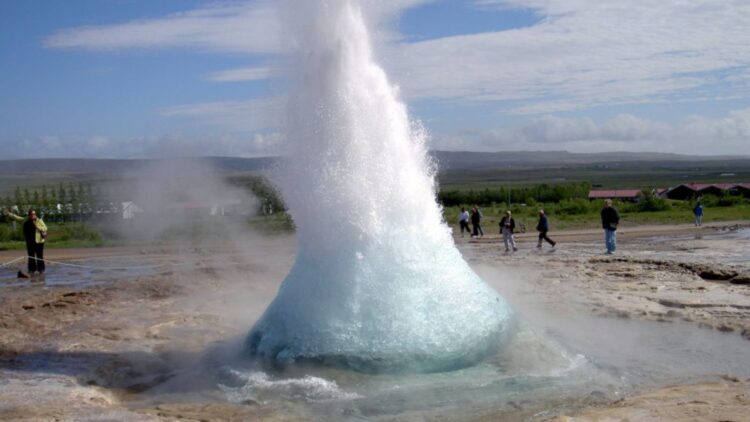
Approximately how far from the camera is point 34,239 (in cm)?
1490

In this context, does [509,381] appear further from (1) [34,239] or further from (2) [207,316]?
(1) [34,239]

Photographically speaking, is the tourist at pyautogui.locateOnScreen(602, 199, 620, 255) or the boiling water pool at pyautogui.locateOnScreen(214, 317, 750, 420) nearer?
the boiling water pool at pyautogui.locateOnScreen(214, 317, 750, 420)

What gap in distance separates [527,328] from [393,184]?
1769 millimetres

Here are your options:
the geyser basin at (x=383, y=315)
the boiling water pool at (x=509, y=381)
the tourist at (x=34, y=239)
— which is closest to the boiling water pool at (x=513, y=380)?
the boiling water pool at (x=509, y=381)

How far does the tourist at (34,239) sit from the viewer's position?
579 inches

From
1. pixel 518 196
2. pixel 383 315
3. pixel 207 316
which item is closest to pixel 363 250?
pixel 383 315

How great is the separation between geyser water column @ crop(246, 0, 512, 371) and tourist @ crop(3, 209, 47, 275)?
8704 mm

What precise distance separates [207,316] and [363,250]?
3.29 meters

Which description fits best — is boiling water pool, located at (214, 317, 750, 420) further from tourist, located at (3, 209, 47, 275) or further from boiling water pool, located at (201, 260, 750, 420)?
tourist, located at (3, 209, 47, 275)

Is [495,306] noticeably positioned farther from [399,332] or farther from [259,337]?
[259,337]

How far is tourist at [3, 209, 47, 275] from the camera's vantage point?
1471cm

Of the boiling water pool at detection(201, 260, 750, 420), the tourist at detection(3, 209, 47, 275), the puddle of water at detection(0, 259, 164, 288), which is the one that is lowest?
the boiling water pool at detection(201, 260, 750, 420)

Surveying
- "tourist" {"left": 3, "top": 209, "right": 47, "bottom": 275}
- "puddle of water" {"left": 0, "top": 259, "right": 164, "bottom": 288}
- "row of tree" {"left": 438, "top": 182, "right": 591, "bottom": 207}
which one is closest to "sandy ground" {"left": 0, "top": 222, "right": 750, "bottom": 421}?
"puddle of water" {"left": 0, "top": 259, "right": 164, "bottom": 288}

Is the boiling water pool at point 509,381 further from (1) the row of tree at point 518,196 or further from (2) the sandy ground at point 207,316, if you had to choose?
(1) the row of tree at point 518,196
